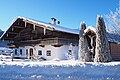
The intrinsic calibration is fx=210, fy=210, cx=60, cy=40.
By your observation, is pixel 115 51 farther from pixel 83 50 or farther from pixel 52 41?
pixel 52 41

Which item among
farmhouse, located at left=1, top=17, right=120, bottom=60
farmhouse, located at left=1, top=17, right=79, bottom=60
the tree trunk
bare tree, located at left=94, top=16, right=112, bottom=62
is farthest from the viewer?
farmhouse, located at left=1, top=17, right=79, bottom=60

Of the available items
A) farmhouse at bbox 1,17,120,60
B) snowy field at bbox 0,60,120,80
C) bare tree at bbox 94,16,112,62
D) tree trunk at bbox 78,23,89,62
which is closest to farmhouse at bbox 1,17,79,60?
farmhouse at bbox 1,17,120,60

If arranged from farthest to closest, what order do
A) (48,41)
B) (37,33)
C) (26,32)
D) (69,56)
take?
(26,32) < (37,33) < (48,41) < (69,56)

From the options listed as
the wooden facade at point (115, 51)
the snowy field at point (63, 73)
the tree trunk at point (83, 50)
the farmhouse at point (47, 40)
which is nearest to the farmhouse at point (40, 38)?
the farmhouse at point (47, 40)

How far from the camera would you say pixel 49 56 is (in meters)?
29.0

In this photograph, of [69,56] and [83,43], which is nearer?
[83,43]

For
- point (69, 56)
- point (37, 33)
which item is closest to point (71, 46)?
point (69, 56)

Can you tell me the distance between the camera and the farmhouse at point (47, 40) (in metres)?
26.2

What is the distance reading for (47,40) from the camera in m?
28.3

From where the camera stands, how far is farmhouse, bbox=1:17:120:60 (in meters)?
Result: 26.2

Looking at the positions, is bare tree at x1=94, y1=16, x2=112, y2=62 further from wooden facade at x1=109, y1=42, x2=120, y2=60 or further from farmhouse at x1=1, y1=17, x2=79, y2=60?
farmhouse at x1=1, y1=17, x2=79, y2=60

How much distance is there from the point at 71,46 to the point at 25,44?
8333mm

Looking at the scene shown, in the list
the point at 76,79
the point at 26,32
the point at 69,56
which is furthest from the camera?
the point at 26,32

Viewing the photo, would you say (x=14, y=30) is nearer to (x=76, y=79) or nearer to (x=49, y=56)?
(x=49, y=56)
